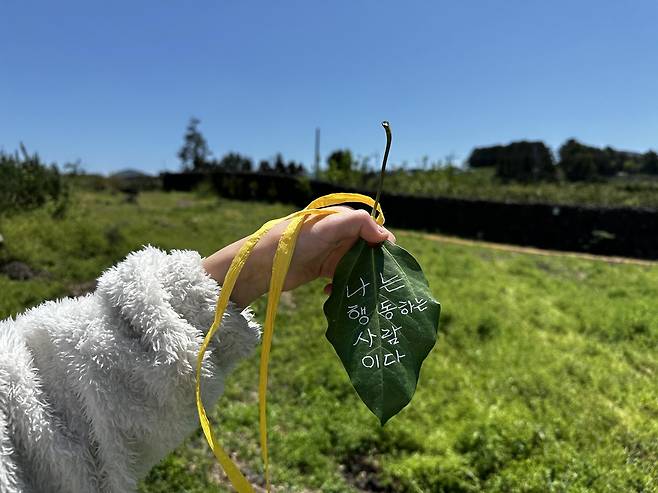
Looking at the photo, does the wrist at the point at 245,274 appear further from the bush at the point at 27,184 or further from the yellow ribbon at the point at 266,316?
the bush at the point at 27,184

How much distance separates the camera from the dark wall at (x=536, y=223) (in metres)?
9.98

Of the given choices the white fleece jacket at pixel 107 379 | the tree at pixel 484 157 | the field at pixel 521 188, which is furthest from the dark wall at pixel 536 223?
the white fleece jacket at pixel 107 379

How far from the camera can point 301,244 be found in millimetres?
1077

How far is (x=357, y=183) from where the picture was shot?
56.3ft

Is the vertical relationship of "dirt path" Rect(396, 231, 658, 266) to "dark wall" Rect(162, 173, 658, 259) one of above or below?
below

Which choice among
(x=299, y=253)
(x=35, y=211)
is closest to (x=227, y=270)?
(x=299, y=253)

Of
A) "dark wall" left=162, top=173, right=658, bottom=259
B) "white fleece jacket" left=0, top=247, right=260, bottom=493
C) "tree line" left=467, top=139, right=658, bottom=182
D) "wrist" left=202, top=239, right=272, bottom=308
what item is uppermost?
"tree line" left=467, top=139, right=658, bottom=182

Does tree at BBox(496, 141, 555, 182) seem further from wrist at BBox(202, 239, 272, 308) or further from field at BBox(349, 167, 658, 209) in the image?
wrist at BBox(202, 239, 272, 308)

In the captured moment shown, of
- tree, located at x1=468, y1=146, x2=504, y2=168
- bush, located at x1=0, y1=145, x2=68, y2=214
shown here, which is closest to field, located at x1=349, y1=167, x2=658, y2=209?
tree, located at x1=468, y1=146, x2=504, y2=168

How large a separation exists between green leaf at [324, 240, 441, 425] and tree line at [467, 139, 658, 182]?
1615 centimetres

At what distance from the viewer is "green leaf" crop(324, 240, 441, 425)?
36.2 inches

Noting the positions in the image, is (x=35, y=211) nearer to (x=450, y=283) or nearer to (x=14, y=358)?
(x=450, y=283)

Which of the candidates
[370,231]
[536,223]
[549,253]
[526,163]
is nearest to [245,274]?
[370,231]

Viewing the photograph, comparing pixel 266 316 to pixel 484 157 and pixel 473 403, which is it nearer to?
pixel 473 403
